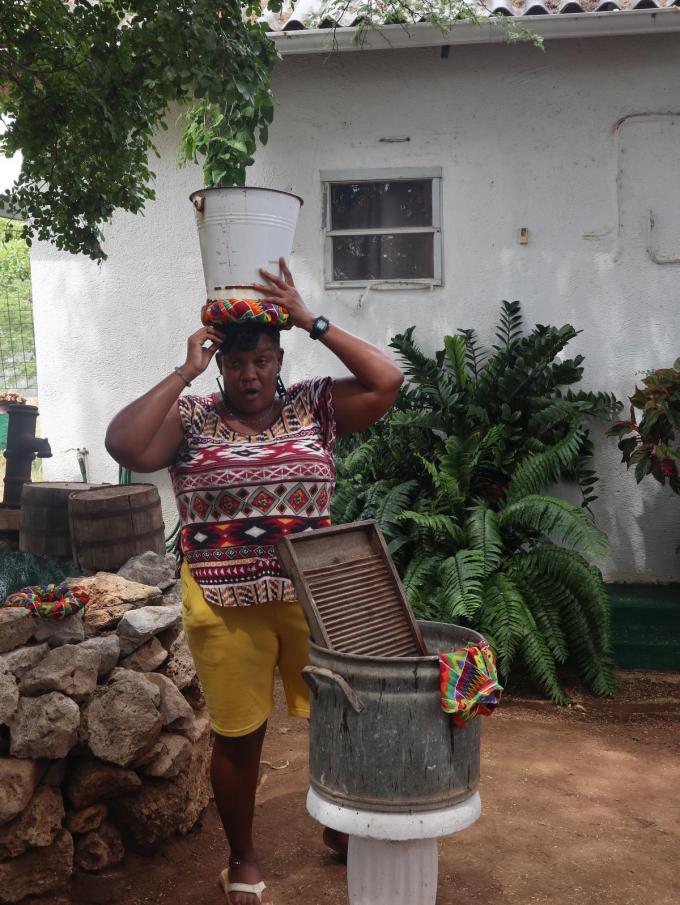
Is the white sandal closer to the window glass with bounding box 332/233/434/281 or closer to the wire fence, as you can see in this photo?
the window glass with bounding box 332/233/434/281

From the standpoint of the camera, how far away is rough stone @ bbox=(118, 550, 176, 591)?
15.4 ft

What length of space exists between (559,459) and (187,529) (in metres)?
3.53

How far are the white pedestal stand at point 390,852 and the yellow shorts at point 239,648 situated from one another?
1.51ft

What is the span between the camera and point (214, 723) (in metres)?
3.15

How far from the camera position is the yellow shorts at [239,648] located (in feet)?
9.98

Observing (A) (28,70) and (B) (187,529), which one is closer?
(B) (187,529)

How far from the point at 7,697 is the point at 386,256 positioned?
458 centimetres

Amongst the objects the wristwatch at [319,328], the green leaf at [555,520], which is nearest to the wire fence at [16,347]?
the green leaf at [555,520]

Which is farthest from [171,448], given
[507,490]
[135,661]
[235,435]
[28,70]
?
[507,490]

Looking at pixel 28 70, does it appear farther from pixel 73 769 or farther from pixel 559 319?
pixel 559 319

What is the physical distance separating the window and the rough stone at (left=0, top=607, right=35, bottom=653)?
4.03 meters

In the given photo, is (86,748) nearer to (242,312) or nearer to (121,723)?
(121,723)

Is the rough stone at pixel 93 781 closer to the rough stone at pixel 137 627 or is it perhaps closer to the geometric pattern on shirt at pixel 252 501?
the rough stone at pixel 137 627

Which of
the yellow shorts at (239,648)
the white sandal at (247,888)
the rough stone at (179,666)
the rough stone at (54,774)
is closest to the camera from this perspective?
the yellow shorts at (239,648)
